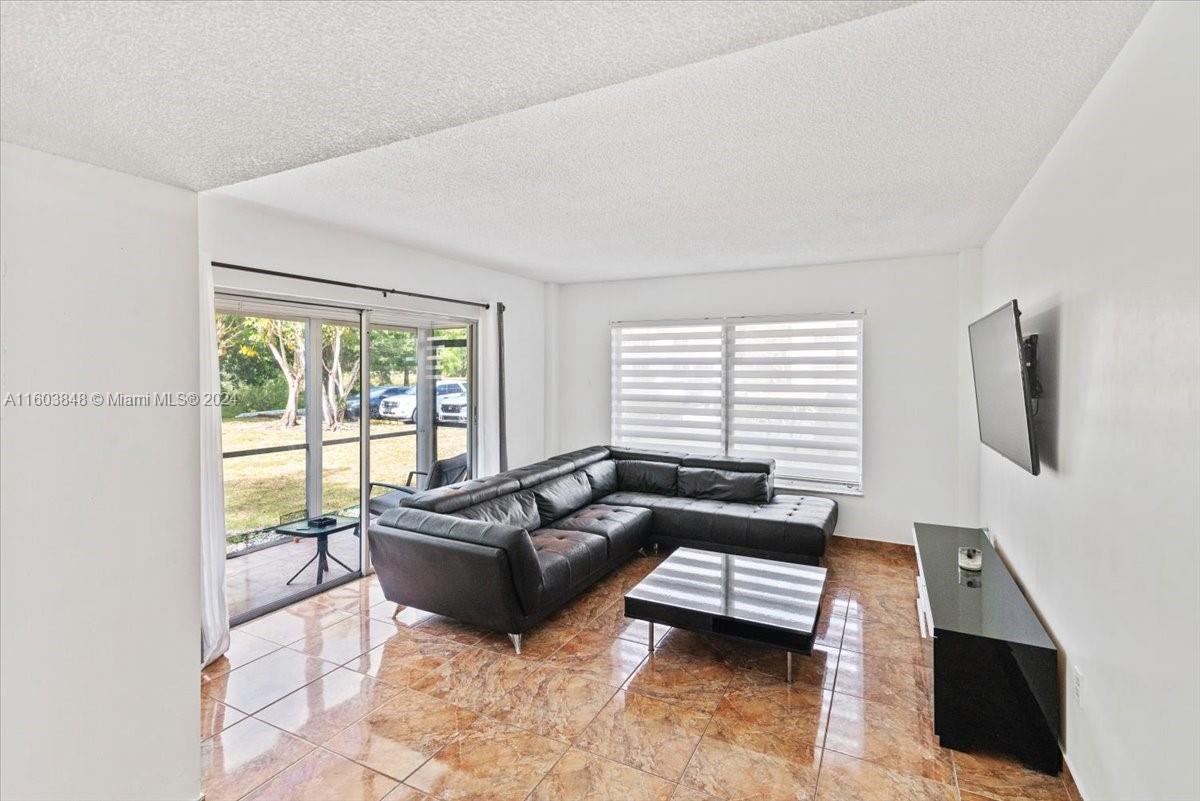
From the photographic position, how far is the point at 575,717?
2.58 meters

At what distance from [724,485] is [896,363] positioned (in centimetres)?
182

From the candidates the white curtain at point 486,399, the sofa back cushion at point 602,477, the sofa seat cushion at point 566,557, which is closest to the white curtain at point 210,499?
the sofa seat cushion at point 566,557

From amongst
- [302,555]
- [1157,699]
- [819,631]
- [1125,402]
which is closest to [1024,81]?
[1125,402]

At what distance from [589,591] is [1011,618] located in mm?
2480

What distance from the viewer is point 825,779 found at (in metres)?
2.18

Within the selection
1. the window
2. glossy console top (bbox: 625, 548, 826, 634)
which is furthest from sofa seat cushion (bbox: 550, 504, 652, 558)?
the window

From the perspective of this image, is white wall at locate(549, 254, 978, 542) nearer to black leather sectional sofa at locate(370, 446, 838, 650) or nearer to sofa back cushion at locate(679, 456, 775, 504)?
black leather sectional sofa at locate(370, 446, 838, 650)

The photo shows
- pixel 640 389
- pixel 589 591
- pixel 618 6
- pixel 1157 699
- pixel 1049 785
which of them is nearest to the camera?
pixel 618 6

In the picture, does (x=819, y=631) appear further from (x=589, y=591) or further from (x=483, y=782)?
(x=483, y=782)

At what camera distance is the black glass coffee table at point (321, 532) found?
12.6 ft

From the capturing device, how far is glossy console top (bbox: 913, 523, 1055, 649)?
237 centimetres

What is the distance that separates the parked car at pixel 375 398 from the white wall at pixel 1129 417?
4126mm

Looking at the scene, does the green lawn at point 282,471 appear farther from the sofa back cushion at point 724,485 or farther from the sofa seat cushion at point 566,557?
the sofa back cushion at point 724,485

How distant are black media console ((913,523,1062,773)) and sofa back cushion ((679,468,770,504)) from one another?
7.75 ft
